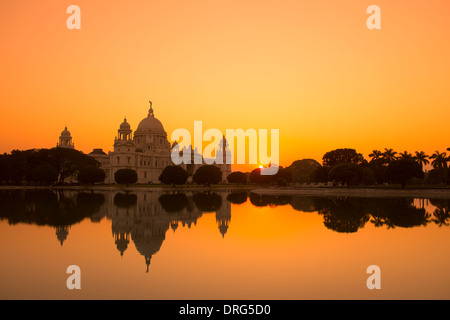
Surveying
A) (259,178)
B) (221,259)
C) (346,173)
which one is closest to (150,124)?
(259,178)

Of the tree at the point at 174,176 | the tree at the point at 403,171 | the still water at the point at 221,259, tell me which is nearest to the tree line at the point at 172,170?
the tree at the point at 174,176

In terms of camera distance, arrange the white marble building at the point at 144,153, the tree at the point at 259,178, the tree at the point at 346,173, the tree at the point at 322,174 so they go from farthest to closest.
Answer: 1. the white marble building at the point at 144,153
2. the tree at the point at 259,178
3. the tree at the point at 322,174
4. the tree at the point at 346,173

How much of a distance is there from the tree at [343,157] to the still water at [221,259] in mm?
64761

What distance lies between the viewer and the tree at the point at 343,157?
86.9 m

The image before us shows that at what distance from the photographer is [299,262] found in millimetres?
13547

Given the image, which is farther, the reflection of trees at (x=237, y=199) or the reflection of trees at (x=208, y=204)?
the reflection of trees at (x=237, y=199)

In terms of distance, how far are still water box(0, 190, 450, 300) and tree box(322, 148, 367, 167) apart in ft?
212

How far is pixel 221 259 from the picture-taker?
45.7 feet

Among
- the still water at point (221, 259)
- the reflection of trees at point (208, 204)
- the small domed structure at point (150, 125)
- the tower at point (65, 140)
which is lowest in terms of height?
the reflection of trees at point (208, 204)

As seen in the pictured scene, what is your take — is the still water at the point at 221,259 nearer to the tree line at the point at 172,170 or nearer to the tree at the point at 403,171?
the tree at the point at 403,171

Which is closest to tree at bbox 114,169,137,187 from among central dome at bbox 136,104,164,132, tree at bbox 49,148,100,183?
tree at bbox 49,148,100,183
